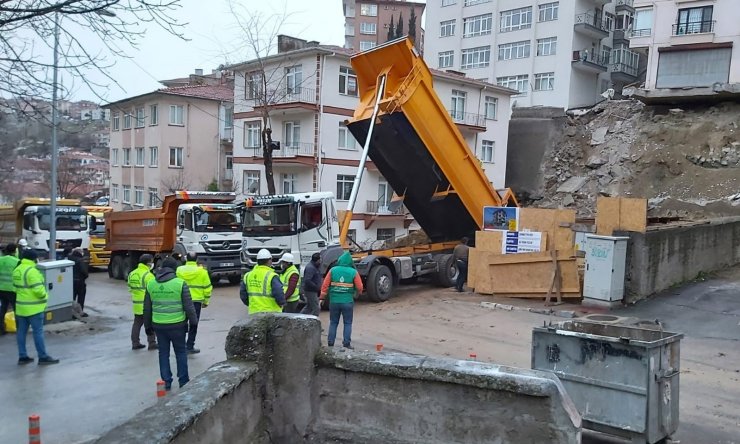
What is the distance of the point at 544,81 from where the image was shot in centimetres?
4219

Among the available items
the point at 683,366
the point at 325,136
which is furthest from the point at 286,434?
the point at 325,136

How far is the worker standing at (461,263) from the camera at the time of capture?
1472cm

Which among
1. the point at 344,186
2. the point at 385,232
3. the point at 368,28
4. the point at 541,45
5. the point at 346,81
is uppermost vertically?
the point at 368,28

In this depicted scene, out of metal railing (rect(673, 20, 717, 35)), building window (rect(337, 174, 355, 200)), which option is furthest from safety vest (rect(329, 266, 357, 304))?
metal railing (rect(673, 20, 717, 35))

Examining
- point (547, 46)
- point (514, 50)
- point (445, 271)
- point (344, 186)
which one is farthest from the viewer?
point (514, 50)

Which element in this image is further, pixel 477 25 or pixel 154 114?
pixel 477 25

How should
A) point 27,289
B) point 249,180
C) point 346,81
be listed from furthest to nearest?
point 249,180 → point 346,81 → point 27,289

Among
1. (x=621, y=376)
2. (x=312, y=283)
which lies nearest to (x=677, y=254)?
(x=312, y=283)

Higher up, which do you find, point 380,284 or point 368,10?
point 368,10

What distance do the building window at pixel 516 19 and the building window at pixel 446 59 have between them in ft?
16.0

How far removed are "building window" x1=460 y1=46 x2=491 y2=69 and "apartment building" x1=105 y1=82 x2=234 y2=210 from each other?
1915cm

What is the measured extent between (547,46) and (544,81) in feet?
8.17

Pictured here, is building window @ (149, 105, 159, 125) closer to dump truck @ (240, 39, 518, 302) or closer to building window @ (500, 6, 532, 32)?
dump truck @ (240, 39, 518, 302)

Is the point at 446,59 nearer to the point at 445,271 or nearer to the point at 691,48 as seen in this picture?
the point at 691,48
